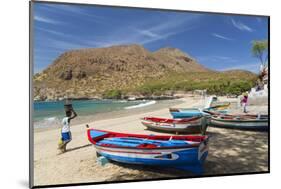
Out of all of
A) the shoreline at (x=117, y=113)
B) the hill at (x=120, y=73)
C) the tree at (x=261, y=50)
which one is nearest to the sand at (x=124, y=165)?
the shoreline at (x=117, y=113)

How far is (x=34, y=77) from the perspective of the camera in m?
3.79

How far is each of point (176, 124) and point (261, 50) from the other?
1554 millimetres

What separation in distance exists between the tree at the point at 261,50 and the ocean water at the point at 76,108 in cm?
163

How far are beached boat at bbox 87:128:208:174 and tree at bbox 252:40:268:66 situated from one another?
1396 mm

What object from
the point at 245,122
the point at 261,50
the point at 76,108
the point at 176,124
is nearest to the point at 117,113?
the point at 76,108

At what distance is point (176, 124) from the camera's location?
4352mm

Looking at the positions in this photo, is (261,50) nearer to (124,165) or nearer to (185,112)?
(185,112)

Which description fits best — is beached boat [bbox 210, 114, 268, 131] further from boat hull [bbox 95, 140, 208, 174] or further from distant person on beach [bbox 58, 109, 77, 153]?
distant person on beach [bbox 58, 109, 77, 153]

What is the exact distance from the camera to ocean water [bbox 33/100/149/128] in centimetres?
380

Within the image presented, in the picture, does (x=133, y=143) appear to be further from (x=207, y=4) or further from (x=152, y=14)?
(x=207, y=4)

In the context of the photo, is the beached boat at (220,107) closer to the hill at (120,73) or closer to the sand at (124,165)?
the sand at (124,165)

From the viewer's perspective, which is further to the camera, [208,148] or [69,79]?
[208,148]

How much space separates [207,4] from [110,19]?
1.30 meters

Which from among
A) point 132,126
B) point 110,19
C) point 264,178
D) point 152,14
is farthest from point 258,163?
point 110,19
